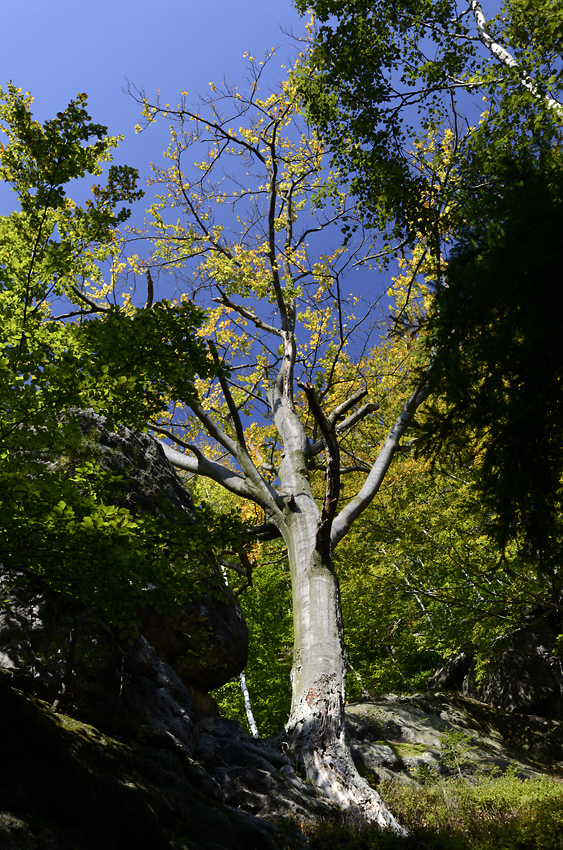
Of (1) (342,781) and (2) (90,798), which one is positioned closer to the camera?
(2) (90,798)

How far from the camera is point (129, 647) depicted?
577 cm

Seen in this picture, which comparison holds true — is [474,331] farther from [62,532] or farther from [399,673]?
[399,673]

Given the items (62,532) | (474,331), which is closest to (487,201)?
(474,331)

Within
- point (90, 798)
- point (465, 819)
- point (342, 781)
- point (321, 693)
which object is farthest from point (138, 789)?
point (465, 819)

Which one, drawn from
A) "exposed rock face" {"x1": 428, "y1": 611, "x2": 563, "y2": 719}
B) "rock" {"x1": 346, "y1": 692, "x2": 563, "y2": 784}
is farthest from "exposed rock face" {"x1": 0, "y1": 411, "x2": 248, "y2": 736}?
"exposed rock face" {"x1": 428, "y1": 611, "x2": 563, "y2": 719}

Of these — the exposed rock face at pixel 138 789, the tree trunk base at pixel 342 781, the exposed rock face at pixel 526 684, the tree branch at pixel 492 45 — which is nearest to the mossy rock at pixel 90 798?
the exposed rock face at pixel 138 789

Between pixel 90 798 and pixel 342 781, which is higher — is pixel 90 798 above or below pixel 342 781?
above

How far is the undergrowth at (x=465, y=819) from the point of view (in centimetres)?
458

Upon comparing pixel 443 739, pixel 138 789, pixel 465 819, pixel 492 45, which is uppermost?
pixel 492 45

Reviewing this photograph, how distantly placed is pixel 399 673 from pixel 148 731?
12.5 m

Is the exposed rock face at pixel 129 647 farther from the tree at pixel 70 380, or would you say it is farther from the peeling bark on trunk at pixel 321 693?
the peeling bark on trunk at pixel 321 693

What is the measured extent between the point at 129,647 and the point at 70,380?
3494mm

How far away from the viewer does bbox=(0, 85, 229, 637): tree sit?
134 inches

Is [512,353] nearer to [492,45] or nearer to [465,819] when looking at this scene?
[465,819]
